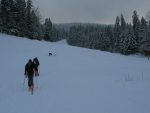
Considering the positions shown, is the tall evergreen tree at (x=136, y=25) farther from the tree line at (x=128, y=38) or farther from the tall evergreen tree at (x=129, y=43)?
the tall evergreen tree at (x=129, y=43)

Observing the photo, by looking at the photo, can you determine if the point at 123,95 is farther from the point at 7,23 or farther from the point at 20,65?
the point at 7,23

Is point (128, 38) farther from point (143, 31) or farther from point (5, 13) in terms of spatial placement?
point (5, 13)

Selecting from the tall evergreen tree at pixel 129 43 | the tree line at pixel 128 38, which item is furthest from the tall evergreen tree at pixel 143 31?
the tall evergreen tree at pixel 129 43

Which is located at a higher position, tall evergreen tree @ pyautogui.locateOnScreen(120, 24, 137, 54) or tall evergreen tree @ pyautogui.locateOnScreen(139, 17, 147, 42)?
tall evergreen tree @ pyautogui.locateOnScreen(139, 17, 147, 42)

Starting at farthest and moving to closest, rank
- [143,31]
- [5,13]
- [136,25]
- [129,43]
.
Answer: [136,25]
[143,31]
[129,43]
[5,13]

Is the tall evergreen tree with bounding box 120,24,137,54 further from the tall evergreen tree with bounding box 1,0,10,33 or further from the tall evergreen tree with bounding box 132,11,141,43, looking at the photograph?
the tall evergreen tree with bounding box 1,0,10,33

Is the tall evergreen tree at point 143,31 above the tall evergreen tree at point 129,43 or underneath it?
above

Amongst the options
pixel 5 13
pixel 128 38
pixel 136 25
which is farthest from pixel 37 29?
pixel 136 25

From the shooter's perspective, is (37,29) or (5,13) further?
(37,29)

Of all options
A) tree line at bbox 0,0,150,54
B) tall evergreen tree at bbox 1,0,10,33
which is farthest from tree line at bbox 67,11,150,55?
tall evergreen tree at bbox 1,0,10,33

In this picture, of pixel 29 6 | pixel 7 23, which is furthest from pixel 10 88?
pixel 29 6

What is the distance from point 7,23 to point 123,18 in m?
55.9

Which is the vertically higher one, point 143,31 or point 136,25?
point 136,25

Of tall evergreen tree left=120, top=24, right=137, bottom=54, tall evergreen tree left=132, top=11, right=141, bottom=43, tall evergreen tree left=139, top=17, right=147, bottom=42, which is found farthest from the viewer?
tall evergreen tree left=139, top=17, right=147, bottom=42
